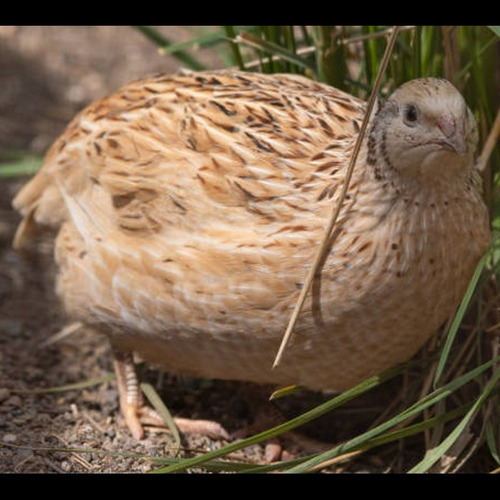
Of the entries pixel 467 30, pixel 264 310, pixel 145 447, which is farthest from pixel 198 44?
pixel 145 447

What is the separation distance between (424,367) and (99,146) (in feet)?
4.70

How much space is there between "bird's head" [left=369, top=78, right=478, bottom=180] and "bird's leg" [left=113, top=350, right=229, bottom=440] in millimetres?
1299

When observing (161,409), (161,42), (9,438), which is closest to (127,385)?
(161,409)

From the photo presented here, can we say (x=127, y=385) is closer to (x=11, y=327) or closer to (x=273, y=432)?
(x=11, y=327)

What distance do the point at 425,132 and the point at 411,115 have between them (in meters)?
0.08

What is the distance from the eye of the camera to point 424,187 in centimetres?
320

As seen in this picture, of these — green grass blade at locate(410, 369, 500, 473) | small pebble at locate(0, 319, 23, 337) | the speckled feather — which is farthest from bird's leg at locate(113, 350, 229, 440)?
green grass blade at locate(410, 369, 500, 473)

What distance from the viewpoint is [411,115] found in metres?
3.10

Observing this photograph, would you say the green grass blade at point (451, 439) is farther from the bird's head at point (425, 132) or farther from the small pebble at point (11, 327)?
the small pebble at point (11, 327)

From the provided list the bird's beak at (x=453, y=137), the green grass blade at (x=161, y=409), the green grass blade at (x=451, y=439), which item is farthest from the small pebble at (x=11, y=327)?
the bird's beak at (x=453, y=137)

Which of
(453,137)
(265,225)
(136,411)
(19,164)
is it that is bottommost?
(136,411)

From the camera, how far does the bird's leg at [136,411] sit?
3941mm

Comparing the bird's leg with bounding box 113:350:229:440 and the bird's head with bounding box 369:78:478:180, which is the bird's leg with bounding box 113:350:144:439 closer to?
the bird's leg with bounding box 113:350:229:440

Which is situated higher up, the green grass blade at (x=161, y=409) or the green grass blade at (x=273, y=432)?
the green grass blade at (x=273, y=432)
